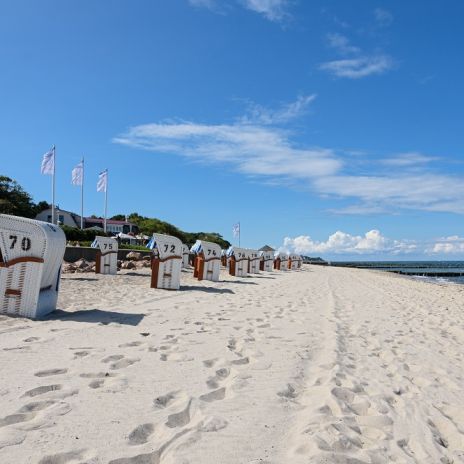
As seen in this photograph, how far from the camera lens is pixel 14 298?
21.7 ft

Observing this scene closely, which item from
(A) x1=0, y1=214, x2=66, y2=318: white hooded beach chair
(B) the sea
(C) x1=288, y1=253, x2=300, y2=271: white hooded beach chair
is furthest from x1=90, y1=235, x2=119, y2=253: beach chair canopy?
(B) the sea

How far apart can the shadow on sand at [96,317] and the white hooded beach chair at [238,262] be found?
13456mm

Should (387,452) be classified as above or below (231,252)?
below

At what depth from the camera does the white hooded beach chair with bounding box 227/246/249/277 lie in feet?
69.2

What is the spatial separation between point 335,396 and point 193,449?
1.61m

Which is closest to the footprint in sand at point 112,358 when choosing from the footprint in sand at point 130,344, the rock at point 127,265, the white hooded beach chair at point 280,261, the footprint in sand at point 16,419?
the footprint in sand at point 130,344

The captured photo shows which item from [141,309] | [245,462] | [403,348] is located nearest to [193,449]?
[245,462]

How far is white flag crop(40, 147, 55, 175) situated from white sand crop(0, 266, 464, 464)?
29.5 metres

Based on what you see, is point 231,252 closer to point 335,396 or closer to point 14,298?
point 14,298

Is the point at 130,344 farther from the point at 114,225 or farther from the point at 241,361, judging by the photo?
the point at 114,225

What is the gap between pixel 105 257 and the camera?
692 inches

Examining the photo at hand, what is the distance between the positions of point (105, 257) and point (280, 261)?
22619 millimetres

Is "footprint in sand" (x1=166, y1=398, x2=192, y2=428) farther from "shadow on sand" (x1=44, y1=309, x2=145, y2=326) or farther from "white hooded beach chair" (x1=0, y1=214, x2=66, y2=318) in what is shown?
"white hooded beach chair" (x1=0, y1=214, x2=66, y2=318)

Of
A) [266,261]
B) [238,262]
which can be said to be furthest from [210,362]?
[266,261]
